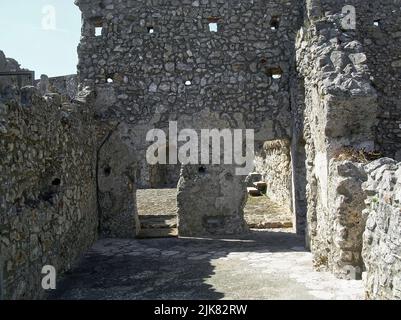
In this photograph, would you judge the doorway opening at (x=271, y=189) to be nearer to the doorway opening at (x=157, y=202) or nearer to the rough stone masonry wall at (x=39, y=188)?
the doorway opening at (x=157, y=202)

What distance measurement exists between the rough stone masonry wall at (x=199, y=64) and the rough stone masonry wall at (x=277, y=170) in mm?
2075

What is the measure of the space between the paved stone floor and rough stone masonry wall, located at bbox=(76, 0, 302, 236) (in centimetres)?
125

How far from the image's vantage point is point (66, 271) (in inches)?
255

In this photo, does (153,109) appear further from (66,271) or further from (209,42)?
(66,271)

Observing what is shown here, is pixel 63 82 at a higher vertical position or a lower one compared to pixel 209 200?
higher

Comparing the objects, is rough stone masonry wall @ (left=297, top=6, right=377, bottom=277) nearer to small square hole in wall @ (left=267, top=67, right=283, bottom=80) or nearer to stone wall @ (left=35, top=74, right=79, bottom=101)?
small square hole in wall @ (left=267, top=67, right=283, bottom=80)

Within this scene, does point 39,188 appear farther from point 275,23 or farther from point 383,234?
point 275,23

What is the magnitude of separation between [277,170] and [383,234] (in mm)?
9615

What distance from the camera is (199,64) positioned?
895 cm

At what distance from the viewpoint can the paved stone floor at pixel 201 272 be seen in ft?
17.6

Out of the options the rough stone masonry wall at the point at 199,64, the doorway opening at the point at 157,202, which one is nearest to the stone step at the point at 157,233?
the doorway opening at the point at 157,202

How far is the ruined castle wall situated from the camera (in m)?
8.94

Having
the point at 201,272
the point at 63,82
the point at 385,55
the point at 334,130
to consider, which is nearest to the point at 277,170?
the point at 385,55
